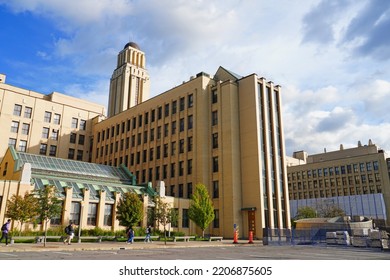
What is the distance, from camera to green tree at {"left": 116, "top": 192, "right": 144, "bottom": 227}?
35331 millimetres

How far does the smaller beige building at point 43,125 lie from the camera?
60938 millimetres

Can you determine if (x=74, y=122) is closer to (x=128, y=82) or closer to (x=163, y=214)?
(x=163, y=214)

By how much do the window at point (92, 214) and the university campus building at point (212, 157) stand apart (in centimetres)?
44

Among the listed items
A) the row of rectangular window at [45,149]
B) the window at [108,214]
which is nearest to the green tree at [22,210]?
the window at [108,214]

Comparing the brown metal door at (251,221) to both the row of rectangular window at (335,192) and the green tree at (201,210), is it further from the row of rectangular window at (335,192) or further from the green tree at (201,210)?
the row of rectangular window at (335,192)

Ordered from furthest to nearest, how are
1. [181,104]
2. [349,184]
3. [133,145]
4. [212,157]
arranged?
[349,184]
[133,145]
[181,104]
[212,157]

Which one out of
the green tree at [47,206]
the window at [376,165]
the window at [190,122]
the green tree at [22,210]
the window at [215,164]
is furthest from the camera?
the window at [376,165]

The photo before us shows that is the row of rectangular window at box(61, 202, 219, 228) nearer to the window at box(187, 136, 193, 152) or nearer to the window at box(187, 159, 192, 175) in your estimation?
the window at box(187, 159, 192, 175)

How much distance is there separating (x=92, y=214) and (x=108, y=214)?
206 centimetres

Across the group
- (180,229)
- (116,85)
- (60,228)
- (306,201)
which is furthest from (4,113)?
(306,201)

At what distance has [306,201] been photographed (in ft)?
358

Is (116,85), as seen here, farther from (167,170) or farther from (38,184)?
(38,184)

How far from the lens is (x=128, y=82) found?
114m

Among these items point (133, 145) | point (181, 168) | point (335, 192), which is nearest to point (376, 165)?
point (335, 192)
